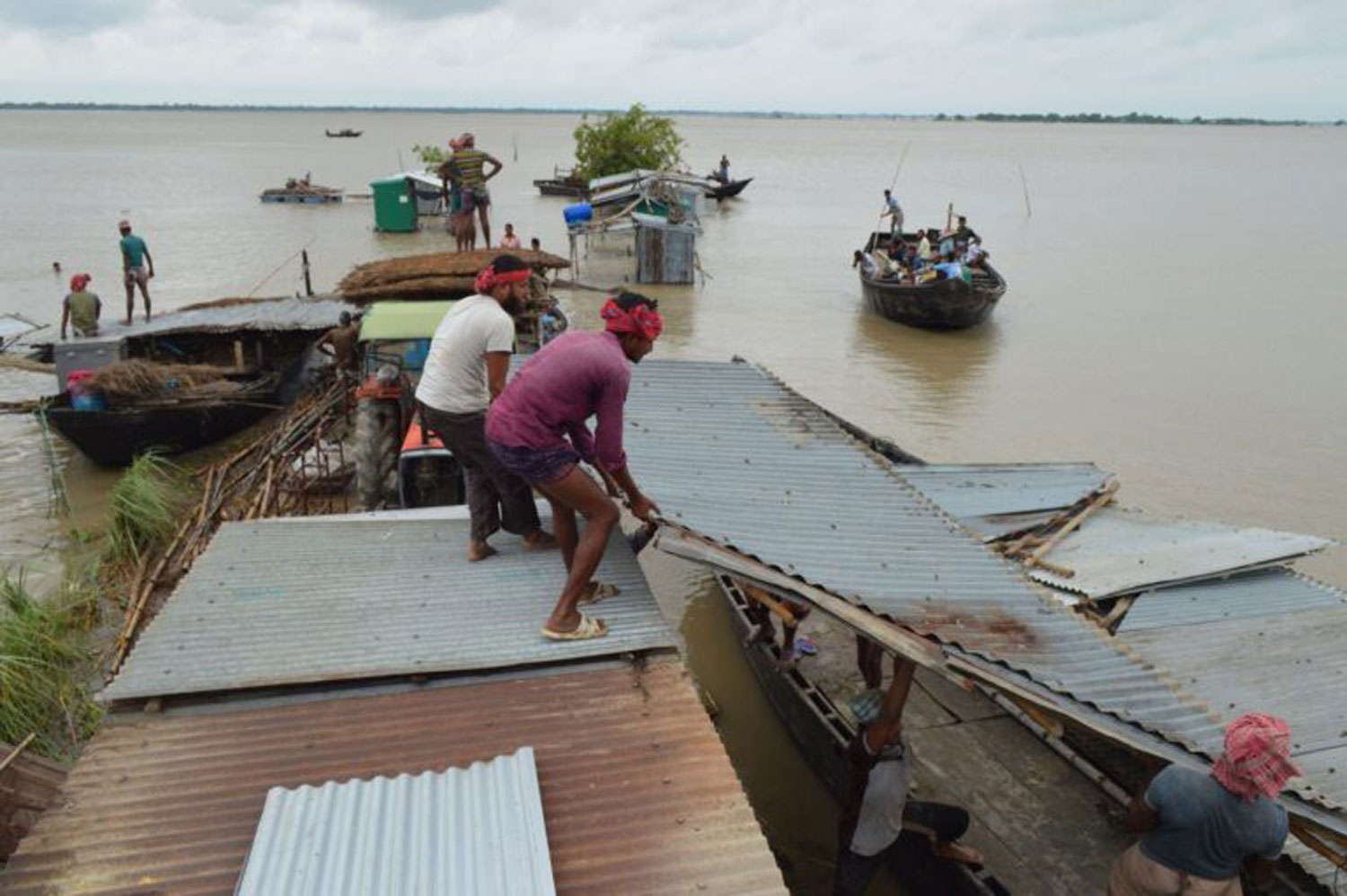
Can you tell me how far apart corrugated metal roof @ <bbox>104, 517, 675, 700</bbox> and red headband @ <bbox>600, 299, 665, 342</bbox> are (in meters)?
1.36

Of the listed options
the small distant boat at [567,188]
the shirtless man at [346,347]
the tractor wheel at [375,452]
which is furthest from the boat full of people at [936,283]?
the small distant boat at [567,188]

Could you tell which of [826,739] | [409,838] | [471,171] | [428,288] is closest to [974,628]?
[409,838]

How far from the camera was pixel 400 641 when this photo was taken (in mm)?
4031

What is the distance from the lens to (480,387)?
485 cm

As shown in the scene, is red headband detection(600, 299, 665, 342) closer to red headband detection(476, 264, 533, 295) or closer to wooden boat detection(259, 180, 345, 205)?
red headband detection(476, 264, 533, 295)

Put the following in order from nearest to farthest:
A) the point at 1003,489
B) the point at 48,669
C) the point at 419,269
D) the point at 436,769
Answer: the point at 436,769 → the point at 48,669 → the point at 1003,489 → the point at 419,269

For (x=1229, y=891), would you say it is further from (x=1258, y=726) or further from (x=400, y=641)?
(x=400, y=641)

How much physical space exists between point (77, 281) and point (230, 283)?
1267 centimetres

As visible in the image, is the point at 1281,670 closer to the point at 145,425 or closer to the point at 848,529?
the point at 848,529

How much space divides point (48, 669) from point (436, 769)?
554cm

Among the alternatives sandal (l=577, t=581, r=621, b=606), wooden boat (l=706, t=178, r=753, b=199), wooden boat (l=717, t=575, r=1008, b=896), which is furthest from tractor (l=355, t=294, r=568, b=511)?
wooden boat (l=706, t=178, r=753, b=199)

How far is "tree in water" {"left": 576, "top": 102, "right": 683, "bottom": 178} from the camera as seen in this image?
38406 mm

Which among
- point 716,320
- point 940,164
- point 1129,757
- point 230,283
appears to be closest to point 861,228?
point 716,320

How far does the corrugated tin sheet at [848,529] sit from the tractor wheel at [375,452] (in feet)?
11.2
